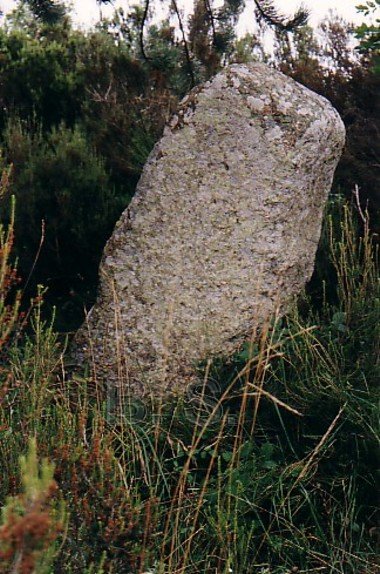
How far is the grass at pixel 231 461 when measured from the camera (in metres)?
2.76

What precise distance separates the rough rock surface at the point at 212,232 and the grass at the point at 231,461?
6.4 inches

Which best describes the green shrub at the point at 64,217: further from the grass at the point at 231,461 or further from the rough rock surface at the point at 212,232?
the grass at the point at 231,461

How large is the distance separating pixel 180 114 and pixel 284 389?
4.35ft

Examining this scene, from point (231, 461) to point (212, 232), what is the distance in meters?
1.25

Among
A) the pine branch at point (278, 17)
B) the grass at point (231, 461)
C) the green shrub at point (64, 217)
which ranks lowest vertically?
the grass at point (231, 461)

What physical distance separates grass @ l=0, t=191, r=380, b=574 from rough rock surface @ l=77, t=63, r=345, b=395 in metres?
0.16

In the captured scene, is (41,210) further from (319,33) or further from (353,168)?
(319,33)

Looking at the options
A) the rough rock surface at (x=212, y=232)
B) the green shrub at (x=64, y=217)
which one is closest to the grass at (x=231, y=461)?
the rough rock surface at (x=212, y=232)

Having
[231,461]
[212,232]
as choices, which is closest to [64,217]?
[212,232]

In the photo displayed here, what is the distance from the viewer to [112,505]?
8.50 feet

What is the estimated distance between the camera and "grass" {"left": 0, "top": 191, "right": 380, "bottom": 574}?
276cm

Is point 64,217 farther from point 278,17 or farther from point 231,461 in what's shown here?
point 231,461

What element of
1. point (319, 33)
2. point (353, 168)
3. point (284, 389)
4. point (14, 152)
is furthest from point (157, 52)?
point (284, 389)

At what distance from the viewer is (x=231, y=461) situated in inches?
115
